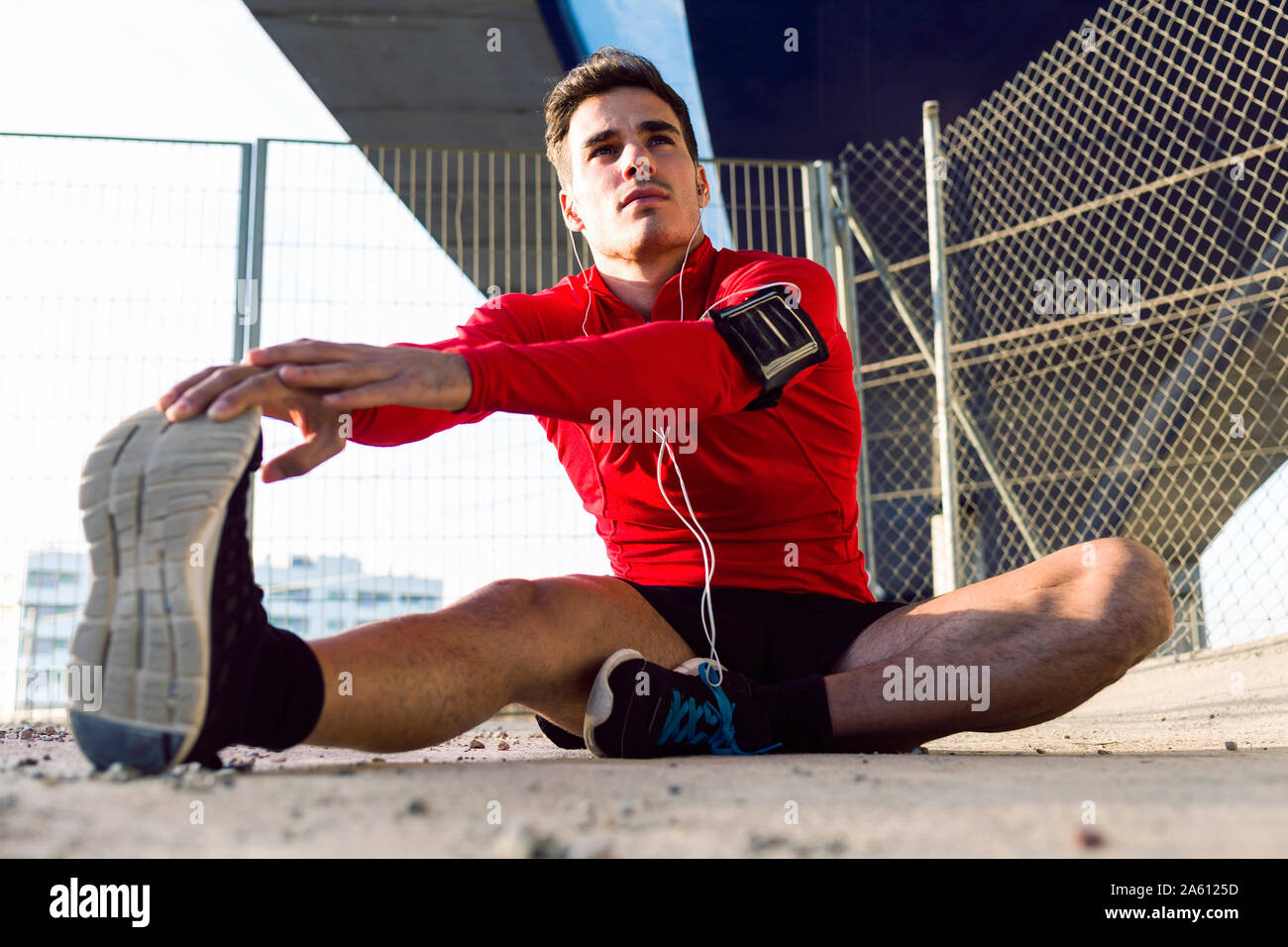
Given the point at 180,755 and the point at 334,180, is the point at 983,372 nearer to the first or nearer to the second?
the point at 334,180

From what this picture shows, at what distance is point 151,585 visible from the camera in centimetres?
94

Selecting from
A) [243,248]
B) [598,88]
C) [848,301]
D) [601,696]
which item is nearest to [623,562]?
[601,696]

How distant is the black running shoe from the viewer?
127 centimetres

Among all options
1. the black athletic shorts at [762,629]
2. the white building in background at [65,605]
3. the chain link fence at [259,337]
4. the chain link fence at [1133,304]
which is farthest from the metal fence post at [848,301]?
the black athletic shorts at [762,629]

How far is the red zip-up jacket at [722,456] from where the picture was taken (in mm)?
1586

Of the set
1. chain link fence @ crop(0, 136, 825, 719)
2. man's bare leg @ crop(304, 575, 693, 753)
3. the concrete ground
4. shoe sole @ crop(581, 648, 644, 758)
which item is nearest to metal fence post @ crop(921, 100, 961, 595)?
chain link fence @ crop(0, 136, 825, 719)

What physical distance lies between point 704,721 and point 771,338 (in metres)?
0.52

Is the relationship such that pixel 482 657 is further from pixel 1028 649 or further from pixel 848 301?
pixel 848 301

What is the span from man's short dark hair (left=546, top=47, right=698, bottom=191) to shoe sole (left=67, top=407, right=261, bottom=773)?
4.09 feet

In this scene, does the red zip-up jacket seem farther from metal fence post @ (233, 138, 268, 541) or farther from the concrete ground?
metal fence post @ (233, 138, 268, 541)

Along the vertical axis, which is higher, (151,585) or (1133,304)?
(1133,304)
